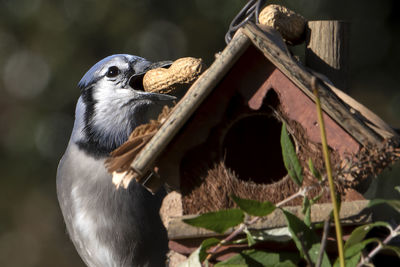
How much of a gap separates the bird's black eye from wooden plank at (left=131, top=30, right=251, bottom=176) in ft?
4.83

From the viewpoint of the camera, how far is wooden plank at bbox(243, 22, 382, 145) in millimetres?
1502

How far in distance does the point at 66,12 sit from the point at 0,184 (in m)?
1.33

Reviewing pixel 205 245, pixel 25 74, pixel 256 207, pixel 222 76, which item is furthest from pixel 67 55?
pixel 256 207

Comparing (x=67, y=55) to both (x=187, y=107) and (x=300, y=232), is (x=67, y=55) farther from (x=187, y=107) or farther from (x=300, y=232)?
(x=300, y=232)

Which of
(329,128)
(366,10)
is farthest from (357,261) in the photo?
(366,10)

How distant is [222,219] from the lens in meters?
1.38

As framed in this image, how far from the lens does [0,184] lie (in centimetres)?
571

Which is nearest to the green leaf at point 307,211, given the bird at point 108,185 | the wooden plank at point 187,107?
the wooden plank at point 187,107

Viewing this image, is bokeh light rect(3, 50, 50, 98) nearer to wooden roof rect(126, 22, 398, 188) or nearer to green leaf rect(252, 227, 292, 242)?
wooden roof rect(126, 22, 398, 188)

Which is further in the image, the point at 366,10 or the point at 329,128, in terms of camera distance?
the point at 366,10

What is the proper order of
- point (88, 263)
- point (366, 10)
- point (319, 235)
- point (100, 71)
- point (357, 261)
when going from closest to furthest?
point (357, 261), point (319, 235), point (88, 263), point (100, 71), point (366, 10)

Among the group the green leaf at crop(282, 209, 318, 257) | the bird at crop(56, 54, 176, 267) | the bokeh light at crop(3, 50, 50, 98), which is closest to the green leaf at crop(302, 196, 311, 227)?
the green leaf at crop(282, 209, 318, 257)

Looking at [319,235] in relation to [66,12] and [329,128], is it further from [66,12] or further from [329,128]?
[66,12]

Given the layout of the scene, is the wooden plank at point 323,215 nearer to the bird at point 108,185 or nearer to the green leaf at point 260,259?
the green leaf at point 260,259
